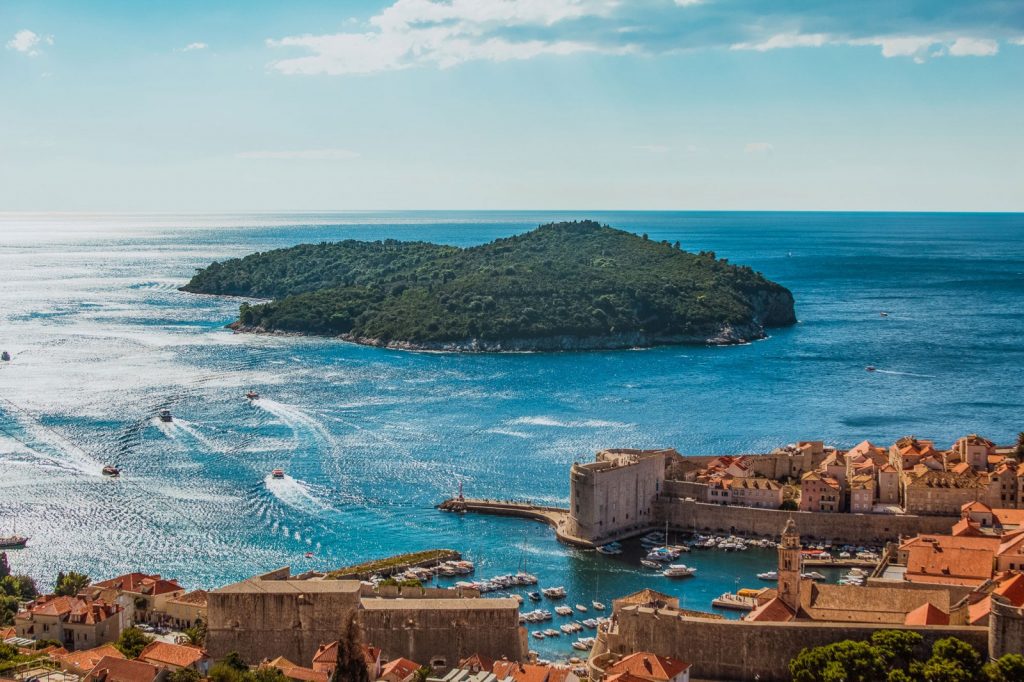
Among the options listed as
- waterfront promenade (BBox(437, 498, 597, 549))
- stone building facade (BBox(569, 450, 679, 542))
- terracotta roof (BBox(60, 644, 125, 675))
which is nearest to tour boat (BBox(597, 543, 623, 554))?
stone building facade (BBox(569, 450, 679, 542))

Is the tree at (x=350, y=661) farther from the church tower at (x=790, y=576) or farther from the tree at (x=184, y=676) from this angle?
the church tower at (x=790, y=576)

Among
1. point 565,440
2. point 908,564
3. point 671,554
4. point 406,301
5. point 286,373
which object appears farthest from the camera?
point 406,301

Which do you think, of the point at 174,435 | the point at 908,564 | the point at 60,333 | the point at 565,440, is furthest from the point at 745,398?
the point at 60,333

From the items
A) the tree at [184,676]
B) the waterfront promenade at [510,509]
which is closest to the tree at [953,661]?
the tree at [184,676]

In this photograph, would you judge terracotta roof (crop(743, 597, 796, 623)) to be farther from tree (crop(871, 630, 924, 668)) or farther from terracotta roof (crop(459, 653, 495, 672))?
terracotta roof (crop(459, 653, 495, 672))

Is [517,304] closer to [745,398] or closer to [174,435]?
[745,398]

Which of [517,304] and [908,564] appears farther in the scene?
[517,304]

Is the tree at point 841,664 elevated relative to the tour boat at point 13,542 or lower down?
elevated
